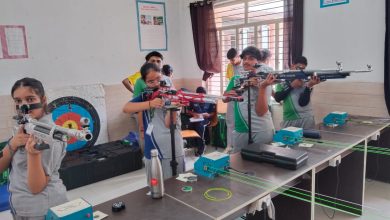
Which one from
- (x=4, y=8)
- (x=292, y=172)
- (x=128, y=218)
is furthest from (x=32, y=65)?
(x=292, y=172)

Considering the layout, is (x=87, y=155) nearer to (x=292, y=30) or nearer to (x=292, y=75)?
(x=292, y=75)

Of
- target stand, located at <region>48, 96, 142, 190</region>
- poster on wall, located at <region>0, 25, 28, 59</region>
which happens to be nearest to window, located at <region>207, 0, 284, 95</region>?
target stand, located at <region>48, 96, 142, 190</region>

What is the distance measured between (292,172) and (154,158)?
2.87 ft

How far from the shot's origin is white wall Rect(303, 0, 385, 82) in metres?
3.38

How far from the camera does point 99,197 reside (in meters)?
3.32

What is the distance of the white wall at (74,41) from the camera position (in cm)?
396

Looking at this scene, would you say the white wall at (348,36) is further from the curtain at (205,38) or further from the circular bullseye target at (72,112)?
the circular bullseye target at (72,112)

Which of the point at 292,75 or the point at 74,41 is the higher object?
the point at 74,41

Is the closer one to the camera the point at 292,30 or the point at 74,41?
the point at 292,30

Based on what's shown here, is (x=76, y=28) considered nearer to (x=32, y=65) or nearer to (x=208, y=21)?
(x=32, y=65)

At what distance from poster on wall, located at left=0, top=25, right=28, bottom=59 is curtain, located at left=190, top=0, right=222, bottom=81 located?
2.72 m

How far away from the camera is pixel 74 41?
440 centimetres

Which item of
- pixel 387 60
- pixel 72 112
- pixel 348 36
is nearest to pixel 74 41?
pixel 72 112

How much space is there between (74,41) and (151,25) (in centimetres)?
140
